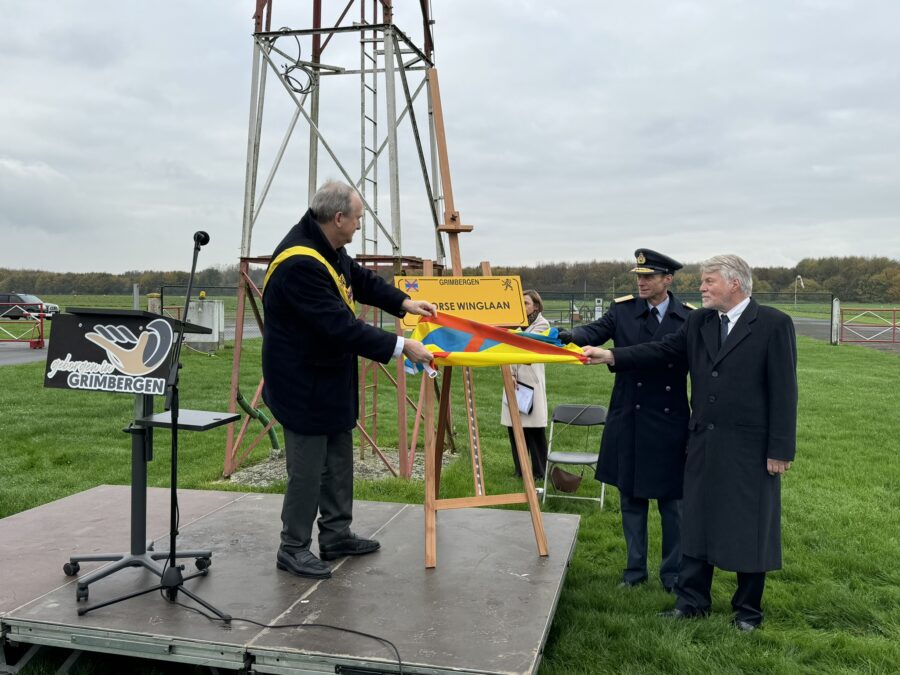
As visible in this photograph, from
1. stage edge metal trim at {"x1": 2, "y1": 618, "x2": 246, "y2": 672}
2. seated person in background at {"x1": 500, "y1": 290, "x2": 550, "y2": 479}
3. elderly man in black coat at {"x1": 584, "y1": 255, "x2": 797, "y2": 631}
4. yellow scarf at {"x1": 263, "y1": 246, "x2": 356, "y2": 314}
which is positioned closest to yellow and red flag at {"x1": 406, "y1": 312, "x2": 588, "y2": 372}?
yellow scarf at {"x1": 263, "y1": 246, "x2": 356, "y2": 314}

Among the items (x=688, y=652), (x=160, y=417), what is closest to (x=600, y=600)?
(x=688, y=652)

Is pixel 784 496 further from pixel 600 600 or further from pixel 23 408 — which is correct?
pixel 23 408

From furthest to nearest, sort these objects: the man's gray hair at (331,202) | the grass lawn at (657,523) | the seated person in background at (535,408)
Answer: the seated person in background at (535,408) → the man's gray hair at (331,202) → the grass lawn at (657,523)

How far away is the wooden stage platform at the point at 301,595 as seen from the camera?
3.16 meters

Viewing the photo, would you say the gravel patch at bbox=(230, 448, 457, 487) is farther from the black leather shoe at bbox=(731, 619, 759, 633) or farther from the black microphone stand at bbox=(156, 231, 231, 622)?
the black leather shoe at bbox=(731, 619, 759, 633)

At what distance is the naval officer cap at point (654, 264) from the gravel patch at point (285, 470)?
3962 mm

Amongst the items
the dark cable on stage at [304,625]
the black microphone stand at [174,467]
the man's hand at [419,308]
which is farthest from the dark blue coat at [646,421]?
the black microphone stand at [174,467]

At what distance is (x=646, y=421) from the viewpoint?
4.46 metres

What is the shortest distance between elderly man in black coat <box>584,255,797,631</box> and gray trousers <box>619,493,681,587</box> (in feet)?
1.41

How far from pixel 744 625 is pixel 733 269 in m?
1.90

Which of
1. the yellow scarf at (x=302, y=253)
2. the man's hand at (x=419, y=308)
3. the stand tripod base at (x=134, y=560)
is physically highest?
the yellow scarf at (x=302, y=253)

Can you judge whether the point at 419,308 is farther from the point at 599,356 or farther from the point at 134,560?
the point at 134,560

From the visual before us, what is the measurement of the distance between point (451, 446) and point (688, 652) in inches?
218

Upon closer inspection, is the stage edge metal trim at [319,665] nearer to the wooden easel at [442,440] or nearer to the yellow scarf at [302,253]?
the wooden easel at [442,440]
